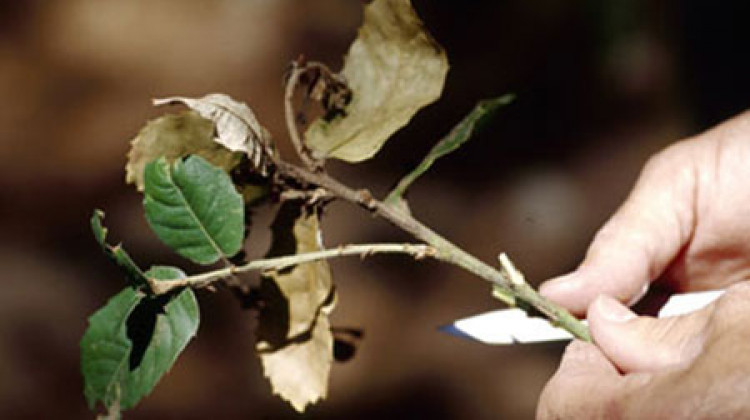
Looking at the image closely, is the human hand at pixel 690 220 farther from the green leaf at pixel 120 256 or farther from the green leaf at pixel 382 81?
the green leaf at pixel 120 256

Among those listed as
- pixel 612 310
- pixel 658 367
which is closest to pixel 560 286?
pixel 612 310

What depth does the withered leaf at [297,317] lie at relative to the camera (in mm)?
825

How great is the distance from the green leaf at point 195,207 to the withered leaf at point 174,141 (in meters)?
0.04

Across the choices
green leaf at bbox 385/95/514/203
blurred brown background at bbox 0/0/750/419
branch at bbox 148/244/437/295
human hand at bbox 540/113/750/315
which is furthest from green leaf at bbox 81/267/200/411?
blurred brown background at bbox 0/0/750/419

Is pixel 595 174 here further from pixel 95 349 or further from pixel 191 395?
pixel 95 349

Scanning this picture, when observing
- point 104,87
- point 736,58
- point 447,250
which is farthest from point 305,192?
point 736,58

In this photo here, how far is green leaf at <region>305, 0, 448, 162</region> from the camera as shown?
812mm

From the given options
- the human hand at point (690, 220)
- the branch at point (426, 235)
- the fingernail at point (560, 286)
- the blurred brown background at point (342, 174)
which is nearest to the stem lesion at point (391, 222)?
the branch at point (426, 235)

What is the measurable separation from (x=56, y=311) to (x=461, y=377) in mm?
714

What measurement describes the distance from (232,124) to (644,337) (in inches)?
16.4

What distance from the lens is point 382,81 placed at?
847mm

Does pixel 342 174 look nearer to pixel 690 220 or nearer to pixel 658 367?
pixel 690 220

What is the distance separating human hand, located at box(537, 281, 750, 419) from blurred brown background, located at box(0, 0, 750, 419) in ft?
2.22

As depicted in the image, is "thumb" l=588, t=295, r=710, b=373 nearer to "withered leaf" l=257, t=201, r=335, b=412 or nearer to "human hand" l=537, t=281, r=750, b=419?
"human hand" l=537, t=281, r=750, b=419
